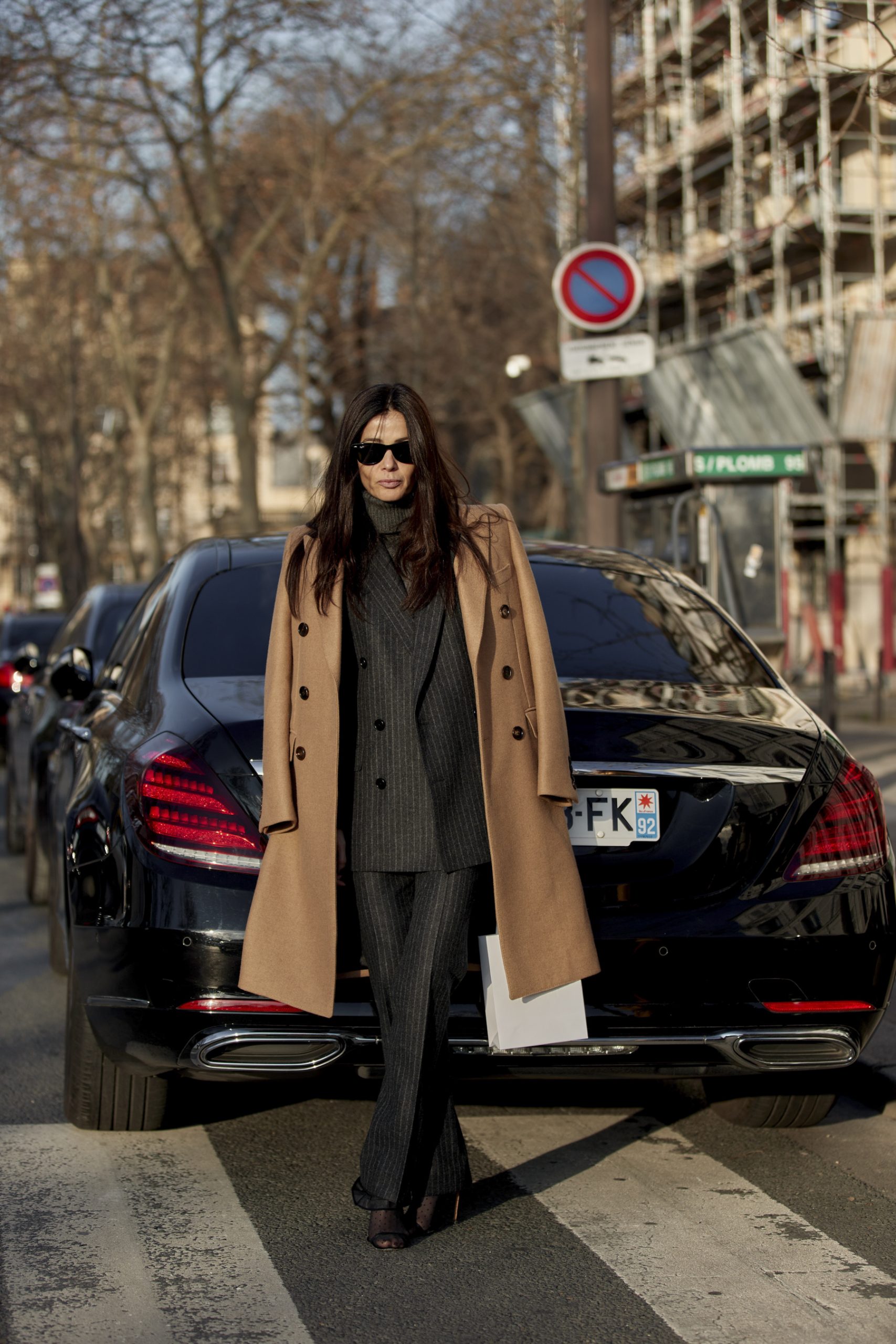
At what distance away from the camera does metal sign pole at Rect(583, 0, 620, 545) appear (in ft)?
36.5

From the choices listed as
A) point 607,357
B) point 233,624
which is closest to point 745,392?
point 607,357

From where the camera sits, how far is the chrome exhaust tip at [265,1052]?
12.7ft

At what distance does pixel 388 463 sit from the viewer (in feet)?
12.1

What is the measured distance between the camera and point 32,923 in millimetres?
8258

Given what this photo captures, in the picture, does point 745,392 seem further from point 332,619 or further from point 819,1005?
point 332,619

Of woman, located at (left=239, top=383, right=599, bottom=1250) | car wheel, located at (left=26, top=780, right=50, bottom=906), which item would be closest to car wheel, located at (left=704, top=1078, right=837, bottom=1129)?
woman, located at (left=239, top=383, right=599, bottom=1250)

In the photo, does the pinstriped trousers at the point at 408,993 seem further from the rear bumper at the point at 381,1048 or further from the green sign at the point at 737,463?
the green sign at the point at 737,463

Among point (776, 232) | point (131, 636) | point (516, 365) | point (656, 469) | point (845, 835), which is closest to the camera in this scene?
point (845, 835)

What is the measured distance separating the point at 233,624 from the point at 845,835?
1.71 meters

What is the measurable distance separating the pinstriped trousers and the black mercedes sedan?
0.16 m

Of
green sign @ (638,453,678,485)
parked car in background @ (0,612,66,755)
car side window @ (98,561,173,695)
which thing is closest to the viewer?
car side window @ (98,561,173,695)

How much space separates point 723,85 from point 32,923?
26683 mm

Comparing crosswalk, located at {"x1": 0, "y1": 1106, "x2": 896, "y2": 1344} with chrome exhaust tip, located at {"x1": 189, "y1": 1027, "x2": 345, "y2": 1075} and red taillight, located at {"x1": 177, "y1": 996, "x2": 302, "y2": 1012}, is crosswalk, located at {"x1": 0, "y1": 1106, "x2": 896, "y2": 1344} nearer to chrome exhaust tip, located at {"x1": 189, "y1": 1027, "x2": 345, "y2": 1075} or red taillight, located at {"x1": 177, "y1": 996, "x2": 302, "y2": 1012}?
chrome exhaust tip, located at {"x1": 189, "y1": 1027, "x2": 345, "y2": 1075}

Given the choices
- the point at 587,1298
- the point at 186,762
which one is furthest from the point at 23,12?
the point at 587,1298
